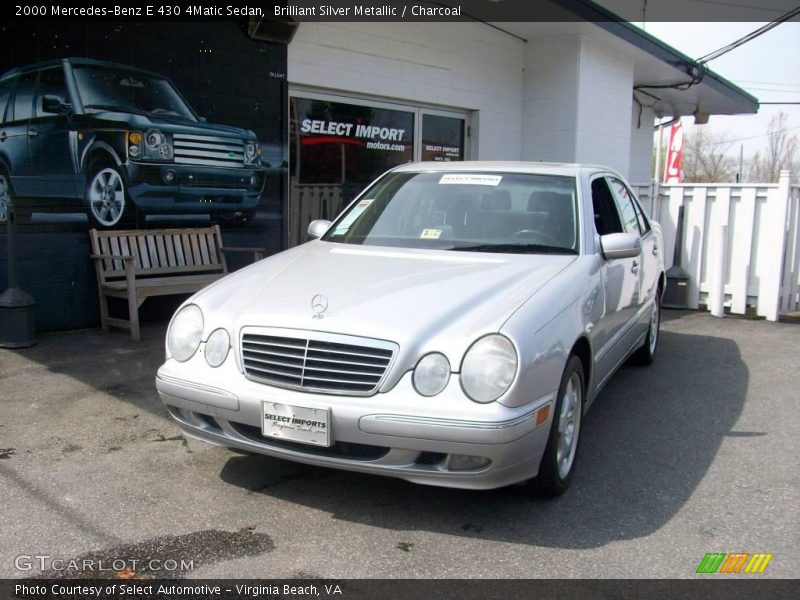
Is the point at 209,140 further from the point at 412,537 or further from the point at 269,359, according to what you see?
the point at 412,537

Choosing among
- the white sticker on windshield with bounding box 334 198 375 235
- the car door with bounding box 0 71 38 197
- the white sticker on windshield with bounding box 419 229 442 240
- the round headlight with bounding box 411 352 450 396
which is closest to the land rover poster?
the car door with bounding box 0 71 38 197

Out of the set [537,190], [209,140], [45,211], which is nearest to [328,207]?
[209,140]

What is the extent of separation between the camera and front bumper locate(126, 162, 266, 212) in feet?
24.6

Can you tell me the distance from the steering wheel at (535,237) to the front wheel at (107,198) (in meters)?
4.66

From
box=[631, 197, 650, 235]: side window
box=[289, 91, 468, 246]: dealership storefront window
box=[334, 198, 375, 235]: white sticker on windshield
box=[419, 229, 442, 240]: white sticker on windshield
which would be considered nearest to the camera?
box=[419, 229, 442, 240]: white sticker on windshield

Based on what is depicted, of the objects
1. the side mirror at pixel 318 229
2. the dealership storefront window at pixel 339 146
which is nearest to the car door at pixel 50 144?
the dealership storefront window at pixel 339 146

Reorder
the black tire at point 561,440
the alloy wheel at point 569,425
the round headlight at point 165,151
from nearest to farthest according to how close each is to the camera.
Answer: the black tire at point 561,440, the alloy wheel at point 569,425, the round headlight at point 165,151

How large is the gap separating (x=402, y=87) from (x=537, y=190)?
19.7ft

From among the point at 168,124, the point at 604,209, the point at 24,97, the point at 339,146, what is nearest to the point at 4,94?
the point at 24,97

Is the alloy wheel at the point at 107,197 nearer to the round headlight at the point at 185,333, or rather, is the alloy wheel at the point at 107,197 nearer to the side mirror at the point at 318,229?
the side mirror at the point at 318,229

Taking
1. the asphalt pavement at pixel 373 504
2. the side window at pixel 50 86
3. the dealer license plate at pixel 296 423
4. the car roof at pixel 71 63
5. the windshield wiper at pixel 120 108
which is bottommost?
the asphalt pavement at pixel 373 504

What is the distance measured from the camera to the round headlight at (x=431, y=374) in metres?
3.07
